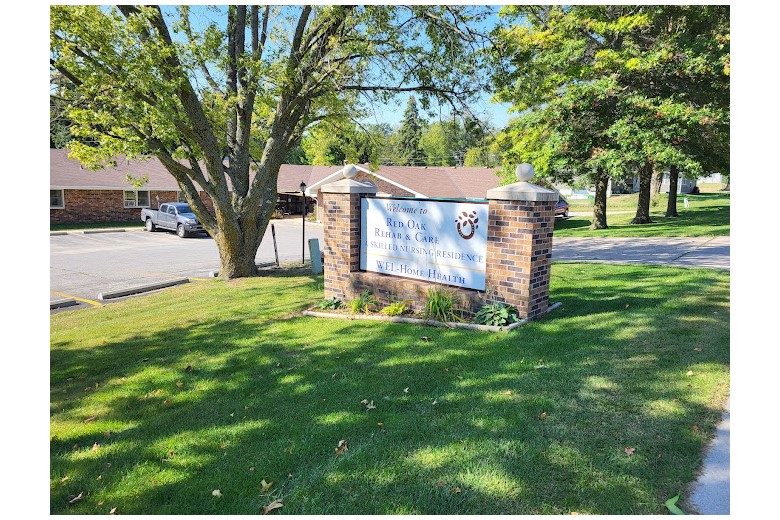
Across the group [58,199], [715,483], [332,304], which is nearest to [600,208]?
[332,304]

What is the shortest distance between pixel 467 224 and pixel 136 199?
99.5 feet

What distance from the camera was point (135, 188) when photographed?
25.0 metres

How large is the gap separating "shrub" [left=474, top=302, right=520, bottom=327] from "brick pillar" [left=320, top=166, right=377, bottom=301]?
2073 mm

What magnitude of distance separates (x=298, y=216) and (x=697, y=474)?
3755 centimetres

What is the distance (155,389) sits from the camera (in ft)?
15.7

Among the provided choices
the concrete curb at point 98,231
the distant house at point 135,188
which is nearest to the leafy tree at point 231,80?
the distant house at point 135,188

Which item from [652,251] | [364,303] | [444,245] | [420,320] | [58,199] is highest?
[58,199]

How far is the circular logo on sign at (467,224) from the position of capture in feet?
20.6

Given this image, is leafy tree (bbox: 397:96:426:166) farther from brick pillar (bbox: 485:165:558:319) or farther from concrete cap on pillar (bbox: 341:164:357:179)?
brick pillar (bbox: 485:165:558:319)

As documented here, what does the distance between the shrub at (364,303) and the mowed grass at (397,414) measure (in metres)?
0.38

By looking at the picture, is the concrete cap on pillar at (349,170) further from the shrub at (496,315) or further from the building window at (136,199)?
the building window at (136,199)

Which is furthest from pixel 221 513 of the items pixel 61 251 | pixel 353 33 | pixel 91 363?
pixel 61 251

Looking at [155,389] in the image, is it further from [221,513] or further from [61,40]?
[61,40]

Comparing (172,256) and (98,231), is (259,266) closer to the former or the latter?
(172,256)
